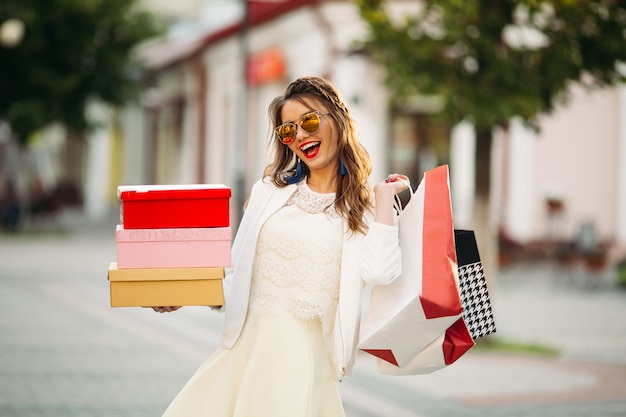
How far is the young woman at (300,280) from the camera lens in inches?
150

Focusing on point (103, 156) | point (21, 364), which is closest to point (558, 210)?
point (21, 364)

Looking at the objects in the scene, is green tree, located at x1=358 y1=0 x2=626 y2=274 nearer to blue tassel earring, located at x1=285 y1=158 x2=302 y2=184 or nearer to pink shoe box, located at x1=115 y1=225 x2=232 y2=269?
blue tassel earring, located at x1=285 y1=158 x2=302 y2=184

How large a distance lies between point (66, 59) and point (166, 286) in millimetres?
24575

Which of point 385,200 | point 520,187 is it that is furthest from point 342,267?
point 520,187

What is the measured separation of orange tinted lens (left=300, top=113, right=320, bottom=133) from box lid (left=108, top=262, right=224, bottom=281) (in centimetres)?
59

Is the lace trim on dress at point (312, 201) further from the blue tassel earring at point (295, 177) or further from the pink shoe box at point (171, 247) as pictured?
the pink shoe box at point (171, 247)

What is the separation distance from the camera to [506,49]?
32.7ft

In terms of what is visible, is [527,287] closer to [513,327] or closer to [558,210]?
[558,210]

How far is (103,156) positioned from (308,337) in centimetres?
4180

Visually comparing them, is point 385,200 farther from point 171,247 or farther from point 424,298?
point 171,247

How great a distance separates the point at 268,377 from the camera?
3.86m

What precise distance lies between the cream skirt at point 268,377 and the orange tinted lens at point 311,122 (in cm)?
68

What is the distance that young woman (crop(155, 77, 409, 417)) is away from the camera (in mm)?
3822

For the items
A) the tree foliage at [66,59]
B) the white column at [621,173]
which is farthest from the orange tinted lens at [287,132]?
the tree foliage at [66,59]
